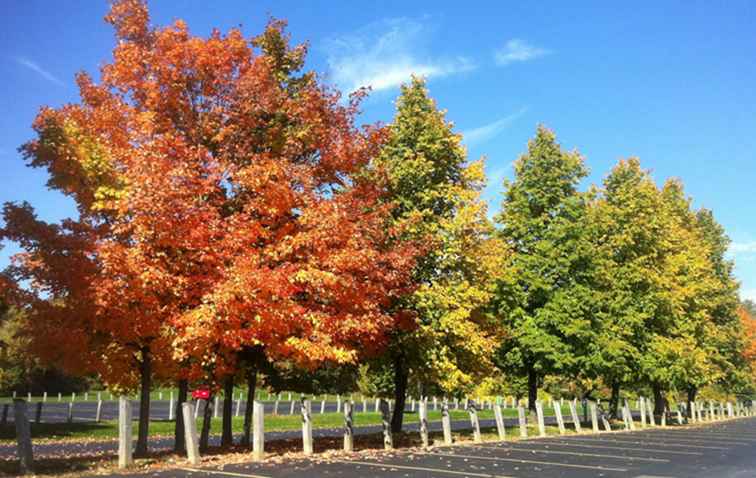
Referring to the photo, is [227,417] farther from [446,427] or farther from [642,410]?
[642,410]

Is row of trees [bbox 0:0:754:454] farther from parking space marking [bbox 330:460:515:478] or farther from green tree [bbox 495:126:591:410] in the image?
green tree [bbox 495:126:591:410]

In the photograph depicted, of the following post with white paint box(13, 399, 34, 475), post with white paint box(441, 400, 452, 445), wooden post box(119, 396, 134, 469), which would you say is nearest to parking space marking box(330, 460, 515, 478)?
wooden post box(119, 396, 134, 469)

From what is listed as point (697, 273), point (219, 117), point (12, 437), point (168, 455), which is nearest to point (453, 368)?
point (168, 455)

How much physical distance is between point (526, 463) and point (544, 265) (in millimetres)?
16072

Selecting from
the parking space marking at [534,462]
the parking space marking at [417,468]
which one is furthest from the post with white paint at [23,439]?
the parking space marking at [534,462]

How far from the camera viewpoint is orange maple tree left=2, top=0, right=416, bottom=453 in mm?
13477

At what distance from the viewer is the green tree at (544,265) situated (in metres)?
29.0

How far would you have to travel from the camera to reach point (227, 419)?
1884 cm

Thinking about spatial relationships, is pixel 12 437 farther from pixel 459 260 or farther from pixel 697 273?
pixel 697 273

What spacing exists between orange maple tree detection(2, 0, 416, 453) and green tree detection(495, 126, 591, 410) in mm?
13352

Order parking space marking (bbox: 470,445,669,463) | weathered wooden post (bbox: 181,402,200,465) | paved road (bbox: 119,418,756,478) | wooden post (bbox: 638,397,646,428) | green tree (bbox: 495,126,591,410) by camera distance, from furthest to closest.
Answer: wooden post (bbox: 638,397,646,428), green tree (bbox: 495,126,591,410), parking space marking (bbox: 470,445,669,463), weathered wooden post (bbox: 181,402,200,465), paved road (bbox: 119,418,756,478)

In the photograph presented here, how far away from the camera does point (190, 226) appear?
1391 centimetres

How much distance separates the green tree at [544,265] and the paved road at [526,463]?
842 cm

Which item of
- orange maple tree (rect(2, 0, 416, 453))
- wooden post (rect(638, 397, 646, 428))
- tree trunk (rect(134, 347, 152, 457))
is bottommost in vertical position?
wooden post (rect(638, 397, 646, 428))
